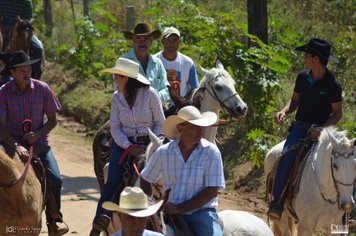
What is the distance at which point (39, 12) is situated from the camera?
27984mm

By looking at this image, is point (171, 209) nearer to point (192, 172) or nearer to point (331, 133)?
point (192, 172)

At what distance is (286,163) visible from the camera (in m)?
10.8

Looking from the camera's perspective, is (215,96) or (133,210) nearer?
(133,210)

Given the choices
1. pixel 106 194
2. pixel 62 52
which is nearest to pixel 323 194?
pixel 106 194

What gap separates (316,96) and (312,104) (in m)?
0.13

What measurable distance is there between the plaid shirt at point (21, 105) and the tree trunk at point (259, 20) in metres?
7.51

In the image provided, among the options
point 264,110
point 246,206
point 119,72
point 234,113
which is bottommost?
point 246,206

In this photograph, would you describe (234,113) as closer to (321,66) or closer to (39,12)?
(321,66)

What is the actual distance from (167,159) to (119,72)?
7.93 ft

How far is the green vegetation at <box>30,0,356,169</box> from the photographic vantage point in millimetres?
16047

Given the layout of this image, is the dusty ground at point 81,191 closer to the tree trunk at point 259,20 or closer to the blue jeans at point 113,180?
the blue jeans at point 113,180

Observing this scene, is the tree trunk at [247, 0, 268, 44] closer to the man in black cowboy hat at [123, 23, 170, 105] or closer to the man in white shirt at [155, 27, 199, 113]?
the man in white shirt at [155, 27, 199, 113]

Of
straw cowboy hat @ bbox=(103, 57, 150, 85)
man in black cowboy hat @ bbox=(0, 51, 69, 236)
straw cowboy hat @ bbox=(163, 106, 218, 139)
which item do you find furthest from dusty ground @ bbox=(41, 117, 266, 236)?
straw cowboy hat @ bbox=(163, 106, 218, 139)

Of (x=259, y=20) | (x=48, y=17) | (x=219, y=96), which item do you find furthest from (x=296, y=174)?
(x=48, y=17)
